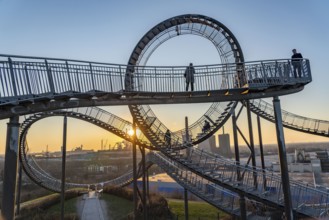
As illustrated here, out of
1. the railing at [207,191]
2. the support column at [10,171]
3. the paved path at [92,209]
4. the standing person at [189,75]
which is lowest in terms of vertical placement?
the paved path at [92,209]

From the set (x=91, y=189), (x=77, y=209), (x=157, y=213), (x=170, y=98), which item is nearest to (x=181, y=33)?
(x=170, y=98)

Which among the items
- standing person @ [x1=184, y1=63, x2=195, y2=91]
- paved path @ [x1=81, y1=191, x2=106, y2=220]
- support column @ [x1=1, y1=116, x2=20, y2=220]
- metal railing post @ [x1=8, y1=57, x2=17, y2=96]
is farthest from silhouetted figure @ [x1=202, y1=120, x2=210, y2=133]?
metal railing post @ [x1=8, y1=57, x2=17, y2=96]

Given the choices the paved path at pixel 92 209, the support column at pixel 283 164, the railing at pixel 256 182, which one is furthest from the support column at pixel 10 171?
the paved path at pixel 92 209

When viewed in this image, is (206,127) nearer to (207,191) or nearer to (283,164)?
(207,191)

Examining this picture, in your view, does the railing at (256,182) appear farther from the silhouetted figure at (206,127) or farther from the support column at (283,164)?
the silhouetted figure at (206,127)

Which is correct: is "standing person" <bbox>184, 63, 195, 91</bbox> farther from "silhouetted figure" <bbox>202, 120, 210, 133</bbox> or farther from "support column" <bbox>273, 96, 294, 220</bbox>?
"silhouetted figure" <bbox>202, 120, 210, 133</bbox>

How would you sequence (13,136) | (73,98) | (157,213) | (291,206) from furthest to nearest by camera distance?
(157,213), (291,206), (73,98), (13,136)

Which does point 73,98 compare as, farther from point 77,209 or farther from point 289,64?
point 77,209
